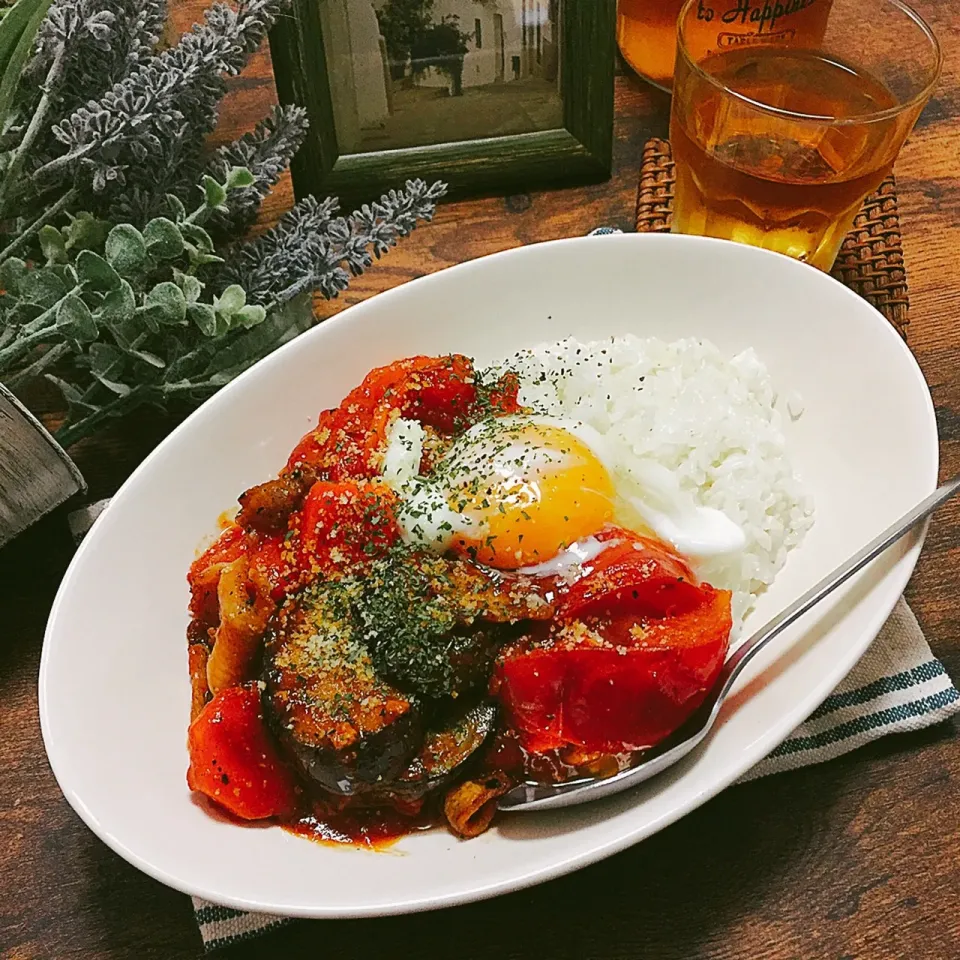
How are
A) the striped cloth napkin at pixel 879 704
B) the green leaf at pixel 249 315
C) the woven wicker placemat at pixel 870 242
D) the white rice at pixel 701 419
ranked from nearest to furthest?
the striped cloth napkin at pixel 879 704 → the white rice at pixel 701 419 → the green leaf at pixel 249 315 → the woven wicker placemat at pixel 870 242

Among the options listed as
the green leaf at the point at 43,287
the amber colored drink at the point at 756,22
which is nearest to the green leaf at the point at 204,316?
the green leaf at the point at 43,287

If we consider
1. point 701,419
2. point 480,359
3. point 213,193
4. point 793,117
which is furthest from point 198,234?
point 793,117

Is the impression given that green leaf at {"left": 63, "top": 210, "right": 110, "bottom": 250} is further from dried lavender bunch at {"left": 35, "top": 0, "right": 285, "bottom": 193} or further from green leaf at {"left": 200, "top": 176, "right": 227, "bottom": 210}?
green leaf at {"left": 200, "top": 176, "right": 227, "bottom": 210}

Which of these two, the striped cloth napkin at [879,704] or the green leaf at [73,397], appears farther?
the green leaf at [73,397]

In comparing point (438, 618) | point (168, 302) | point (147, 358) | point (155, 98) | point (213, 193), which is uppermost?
point (155, 98)

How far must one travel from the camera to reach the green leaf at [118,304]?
1.55m

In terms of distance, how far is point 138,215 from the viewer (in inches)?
70.1

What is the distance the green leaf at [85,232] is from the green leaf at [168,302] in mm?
245

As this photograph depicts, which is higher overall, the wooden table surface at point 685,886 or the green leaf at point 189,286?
the green leaf at point 189,286

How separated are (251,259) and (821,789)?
4.45 ft

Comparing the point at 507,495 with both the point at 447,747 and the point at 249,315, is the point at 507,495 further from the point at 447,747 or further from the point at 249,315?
the point at 249,315

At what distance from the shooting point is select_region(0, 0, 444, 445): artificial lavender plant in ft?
5.21

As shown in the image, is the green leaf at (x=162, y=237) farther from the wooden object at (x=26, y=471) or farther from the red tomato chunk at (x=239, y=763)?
the red tomato chunk at (x=239, y=763)

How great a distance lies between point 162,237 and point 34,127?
12.8 inches
